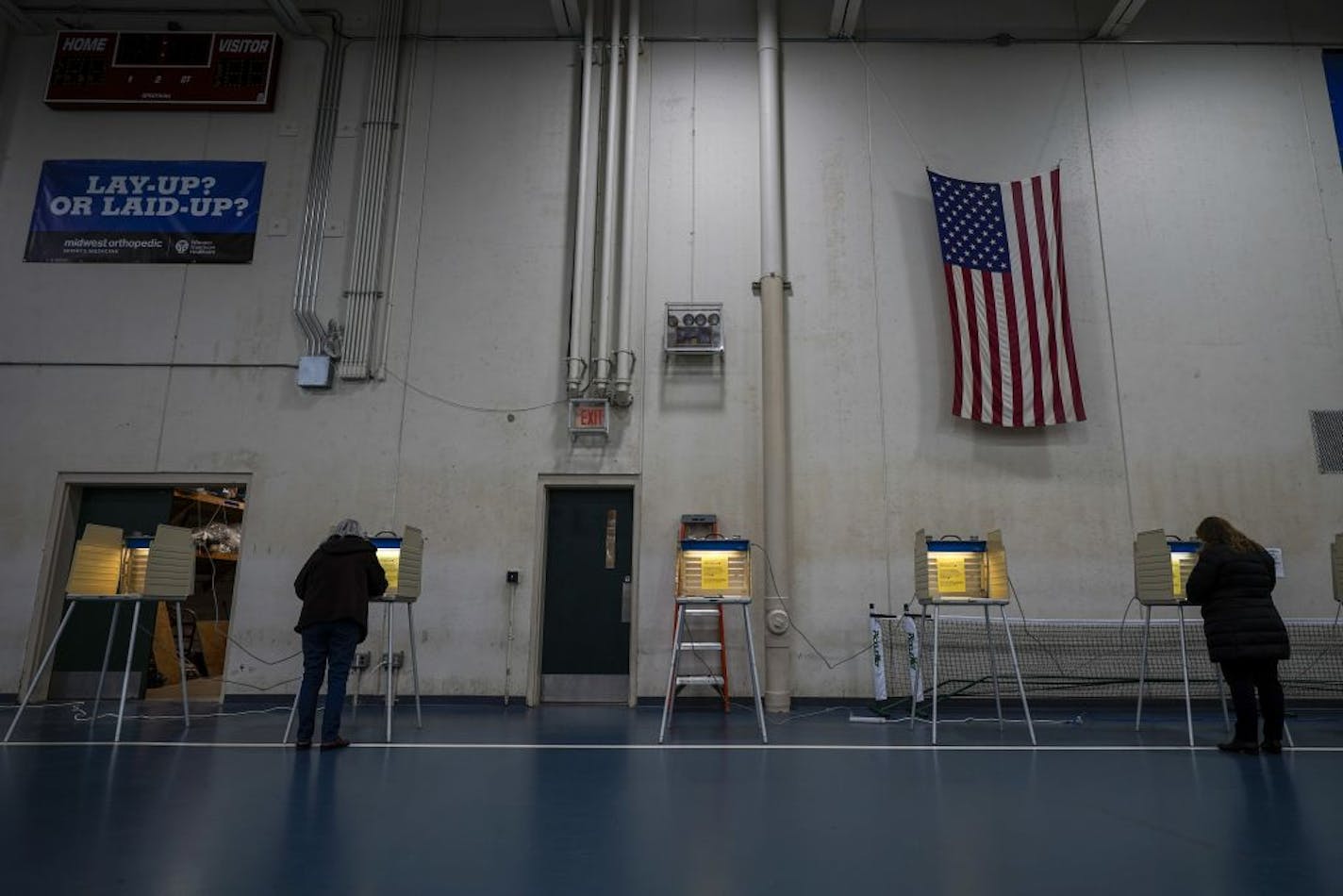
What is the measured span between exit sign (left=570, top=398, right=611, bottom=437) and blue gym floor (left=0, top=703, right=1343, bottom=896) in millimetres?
3267

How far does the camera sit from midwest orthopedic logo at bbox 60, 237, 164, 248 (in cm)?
841

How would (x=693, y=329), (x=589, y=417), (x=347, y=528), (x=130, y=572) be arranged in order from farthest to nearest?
1. (x=693, y=329)
2. (x=589, y=417)
3. (x=130, y=572)
4. (x=347, y=528)

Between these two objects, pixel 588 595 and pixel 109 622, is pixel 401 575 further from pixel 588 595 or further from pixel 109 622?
pixel 109 622

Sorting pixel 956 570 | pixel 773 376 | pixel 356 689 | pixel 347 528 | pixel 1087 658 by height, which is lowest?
pixel 356 689

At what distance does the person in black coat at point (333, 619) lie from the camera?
15.9 feet

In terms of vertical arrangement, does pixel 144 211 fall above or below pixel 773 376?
above

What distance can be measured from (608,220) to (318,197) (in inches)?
127

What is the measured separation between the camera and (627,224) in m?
8.22

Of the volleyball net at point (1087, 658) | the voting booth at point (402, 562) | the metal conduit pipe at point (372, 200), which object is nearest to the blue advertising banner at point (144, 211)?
the metal conduit pipe at point (372, 200)

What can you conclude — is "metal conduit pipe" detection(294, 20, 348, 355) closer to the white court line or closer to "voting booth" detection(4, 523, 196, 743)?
"voting booth" detection(4, 523, 196, 743)

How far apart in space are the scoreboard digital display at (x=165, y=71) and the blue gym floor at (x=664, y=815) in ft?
22.7

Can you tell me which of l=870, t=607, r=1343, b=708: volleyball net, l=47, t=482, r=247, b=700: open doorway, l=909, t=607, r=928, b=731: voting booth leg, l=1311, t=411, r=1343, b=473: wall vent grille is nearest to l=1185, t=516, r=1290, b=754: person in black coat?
l=909, t=607, r=928, b=731: voting booth leg

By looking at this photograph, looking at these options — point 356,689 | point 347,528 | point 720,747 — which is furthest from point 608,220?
point 720,747

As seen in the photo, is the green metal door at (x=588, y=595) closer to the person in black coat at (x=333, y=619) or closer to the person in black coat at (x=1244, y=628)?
the person in black coat at (x=333, y=619)
